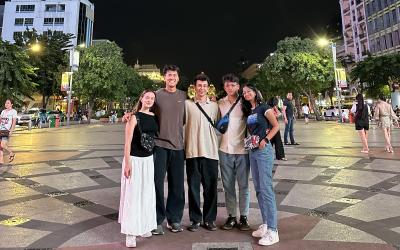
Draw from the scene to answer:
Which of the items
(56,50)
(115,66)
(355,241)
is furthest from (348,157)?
(56,50)

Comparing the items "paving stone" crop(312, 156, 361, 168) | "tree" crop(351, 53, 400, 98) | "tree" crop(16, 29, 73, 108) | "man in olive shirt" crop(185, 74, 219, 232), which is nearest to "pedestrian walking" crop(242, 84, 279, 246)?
"man in olive shirt" crop(185, 74, 219, 232)

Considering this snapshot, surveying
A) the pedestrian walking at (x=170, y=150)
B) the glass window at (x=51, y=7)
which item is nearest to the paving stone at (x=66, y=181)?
the pedestrian walking at (x=170, y=150)

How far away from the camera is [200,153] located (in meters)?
4.48

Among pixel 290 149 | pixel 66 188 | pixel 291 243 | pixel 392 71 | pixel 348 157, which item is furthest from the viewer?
pixel 392 71

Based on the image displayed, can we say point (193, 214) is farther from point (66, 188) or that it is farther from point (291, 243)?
point (66, 188)

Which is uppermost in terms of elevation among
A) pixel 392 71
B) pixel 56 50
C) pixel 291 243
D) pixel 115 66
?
pixel 56 50

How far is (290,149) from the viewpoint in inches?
498

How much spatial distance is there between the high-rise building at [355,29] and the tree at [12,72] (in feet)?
174

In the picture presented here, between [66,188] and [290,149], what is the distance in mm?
7972

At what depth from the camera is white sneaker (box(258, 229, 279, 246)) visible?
4004mm

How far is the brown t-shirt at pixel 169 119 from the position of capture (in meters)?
4.41

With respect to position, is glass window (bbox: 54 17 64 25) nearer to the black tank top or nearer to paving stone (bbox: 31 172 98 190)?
paving stone (bbox: 31 172 98 190)

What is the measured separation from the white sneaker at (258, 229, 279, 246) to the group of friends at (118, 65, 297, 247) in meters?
0.02

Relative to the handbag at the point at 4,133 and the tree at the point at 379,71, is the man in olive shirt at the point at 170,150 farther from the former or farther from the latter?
the tree at the point at 379,71
